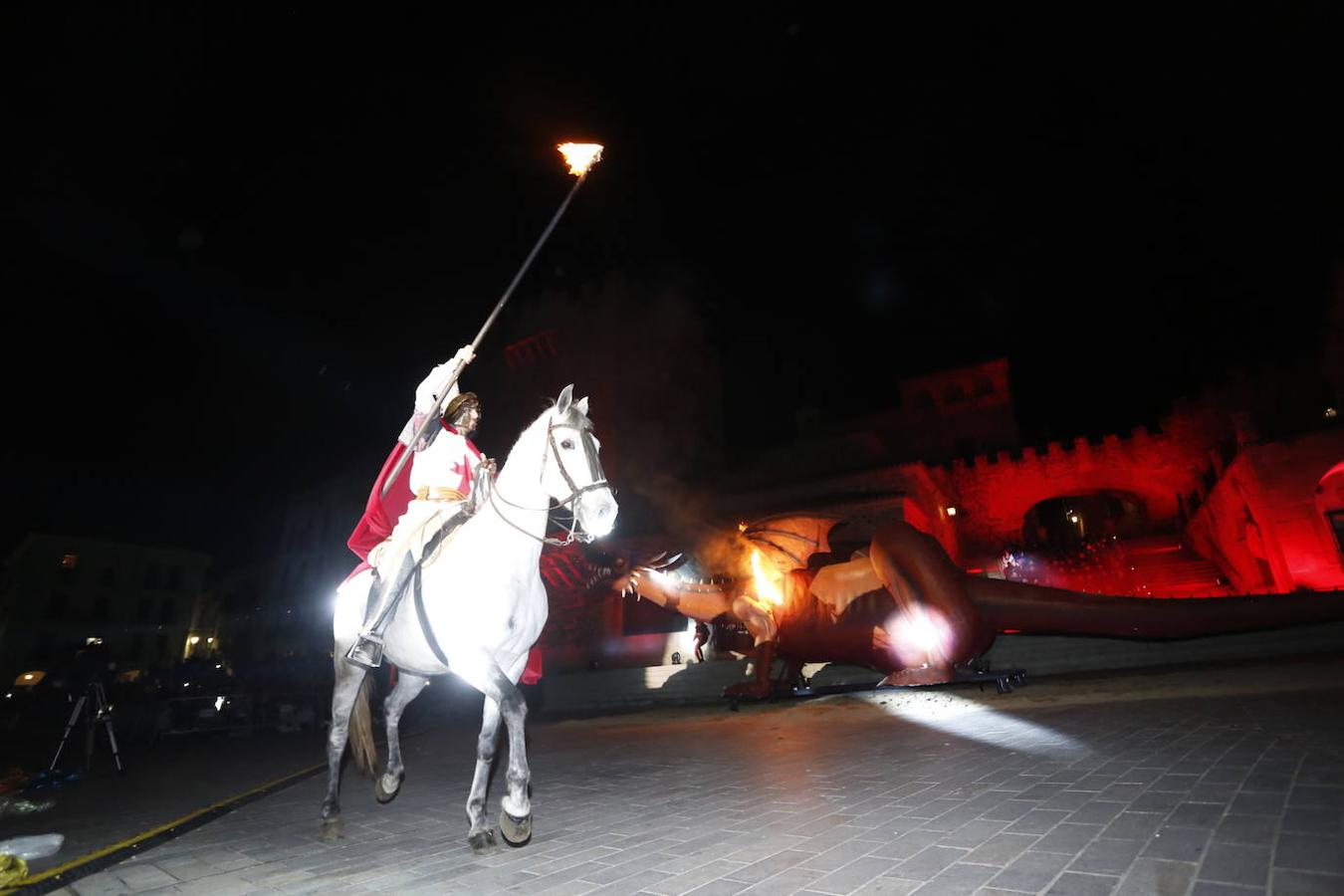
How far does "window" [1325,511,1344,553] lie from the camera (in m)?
15.0

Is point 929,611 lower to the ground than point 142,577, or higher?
lower

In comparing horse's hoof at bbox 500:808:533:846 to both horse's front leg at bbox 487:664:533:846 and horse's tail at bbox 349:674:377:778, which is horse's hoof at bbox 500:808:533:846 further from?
horse's tail at bbox 349:674:377:778

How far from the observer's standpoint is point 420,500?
4.48 m

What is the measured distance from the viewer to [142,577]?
45938mm

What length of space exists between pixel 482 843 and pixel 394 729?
1925 mm

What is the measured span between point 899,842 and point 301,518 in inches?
1959

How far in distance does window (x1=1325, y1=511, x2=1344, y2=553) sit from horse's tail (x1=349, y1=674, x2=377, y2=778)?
870 inches

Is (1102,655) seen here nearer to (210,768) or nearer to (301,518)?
(210,768)

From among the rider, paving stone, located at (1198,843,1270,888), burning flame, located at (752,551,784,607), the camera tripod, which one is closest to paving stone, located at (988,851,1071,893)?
paving stone, located at (1198,843,1270,888)

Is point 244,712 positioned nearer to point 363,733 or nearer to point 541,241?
point 363,733

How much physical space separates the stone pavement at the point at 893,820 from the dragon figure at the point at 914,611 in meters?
1.54

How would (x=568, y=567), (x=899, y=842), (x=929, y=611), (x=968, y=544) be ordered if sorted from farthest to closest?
(x=968, y=544) < (x=568, y=567) < (x=929, y=611) < (x=899, y=842)

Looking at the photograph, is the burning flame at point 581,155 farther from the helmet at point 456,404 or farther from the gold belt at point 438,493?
the gold belt at point 438,493

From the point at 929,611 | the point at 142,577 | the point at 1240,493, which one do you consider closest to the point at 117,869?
the point at 929,611
